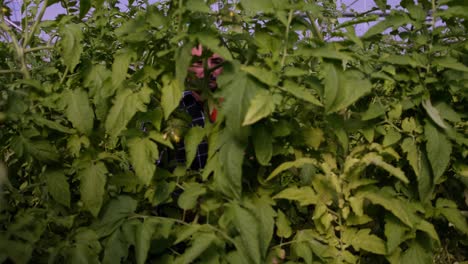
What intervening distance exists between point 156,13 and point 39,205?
86 centimetres

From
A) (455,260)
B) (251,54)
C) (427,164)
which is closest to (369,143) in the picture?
(427,164)

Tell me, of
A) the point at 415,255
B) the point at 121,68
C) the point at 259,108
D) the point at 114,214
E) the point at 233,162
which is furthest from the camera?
the point at 415,255

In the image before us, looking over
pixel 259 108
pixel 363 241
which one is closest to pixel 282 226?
pixel 363 241

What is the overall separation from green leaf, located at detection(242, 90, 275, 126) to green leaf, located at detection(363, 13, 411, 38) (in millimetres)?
453

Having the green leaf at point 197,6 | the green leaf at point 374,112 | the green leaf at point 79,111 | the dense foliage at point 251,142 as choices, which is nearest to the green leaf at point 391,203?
the dense foliage at point 251,142

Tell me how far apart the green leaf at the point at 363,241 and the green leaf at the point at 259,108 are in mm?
603

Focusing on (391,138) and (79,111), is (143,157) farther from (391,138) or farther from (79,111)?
(391,138)

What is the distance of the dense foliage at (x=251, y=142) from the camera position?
145 cm

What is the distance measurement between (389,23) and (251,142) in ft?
1.75

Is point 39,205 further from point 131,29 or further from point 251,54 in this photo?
point 251,54

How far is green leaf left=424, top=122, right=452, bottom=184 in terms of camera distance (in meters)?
1.61

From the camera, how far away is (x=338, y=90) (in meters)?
1.42

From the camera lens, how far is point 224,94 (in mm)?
1316

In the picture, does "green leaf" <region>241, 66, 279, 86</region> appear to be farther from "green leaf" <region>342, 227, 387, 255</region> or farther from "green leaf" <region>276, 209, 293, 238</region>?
"green leaf" <region>342, 227, 387, 255</region>
